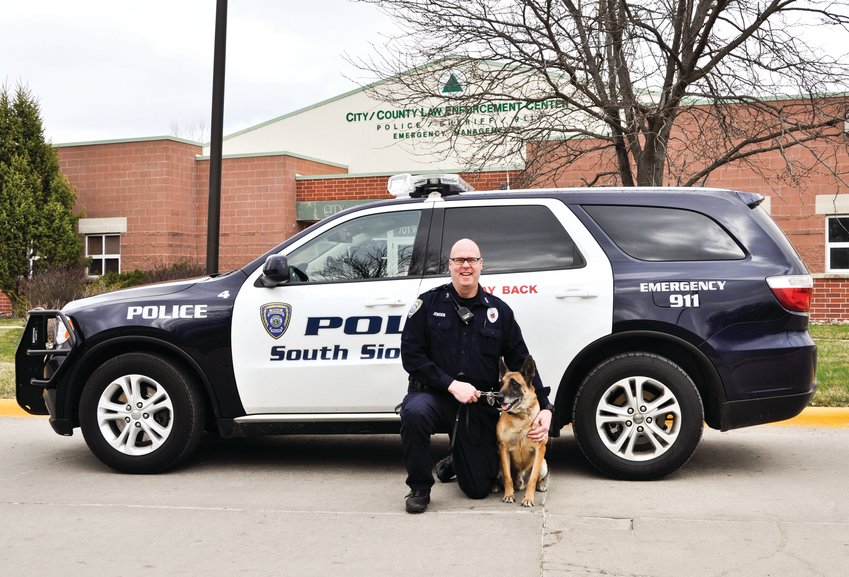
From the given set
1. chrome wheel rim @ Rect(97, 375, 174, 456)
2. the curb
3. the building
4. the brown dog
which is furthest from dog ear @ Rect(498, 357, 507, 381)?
the building

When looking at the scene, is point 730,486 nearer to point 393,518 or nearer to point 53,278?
point 393,518

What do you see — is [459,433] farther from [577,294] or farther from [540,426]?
[577,294]

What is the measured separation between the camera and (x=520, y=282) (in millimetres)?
5938

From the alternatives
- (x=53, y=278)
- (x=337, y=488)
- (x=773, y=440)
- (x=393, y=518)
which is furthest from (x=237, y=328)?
(x=53, y=278)

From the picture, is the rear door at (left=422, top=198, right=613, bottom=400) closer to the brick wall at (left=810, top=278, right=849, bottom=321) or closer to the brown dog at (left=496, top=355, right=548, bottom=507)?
the brown dog at (left=496, top=355, right=548, bottom=507)

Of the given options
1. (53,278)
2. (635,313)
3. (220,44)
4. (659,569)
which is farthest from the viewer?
(53,278)

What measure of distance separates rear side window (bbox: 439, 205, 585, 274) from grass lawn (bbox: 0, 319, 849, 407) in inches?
140

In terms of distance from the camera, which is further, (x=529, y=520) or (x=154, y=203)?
(x=154, y=203)

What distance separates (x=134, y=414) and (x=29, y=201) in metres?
17.7

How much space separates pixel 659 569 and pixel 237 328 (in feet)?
10.1

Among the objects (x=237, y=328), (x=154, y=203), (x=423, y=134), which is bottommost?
(x=237, y=328)

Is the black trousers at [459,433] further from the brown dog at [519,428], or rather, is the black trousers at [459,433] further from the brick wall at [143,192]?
the brick wall at [143,192]

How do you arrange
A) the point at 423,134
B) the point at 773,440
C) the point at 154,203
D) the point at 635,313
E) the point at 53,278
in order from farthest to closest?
the point at 423,134 → the point at 154,203 → the point at 53,278 → the point at 773,440 → the point at 635,313

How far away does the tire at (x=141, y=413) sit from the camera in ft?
20.0
